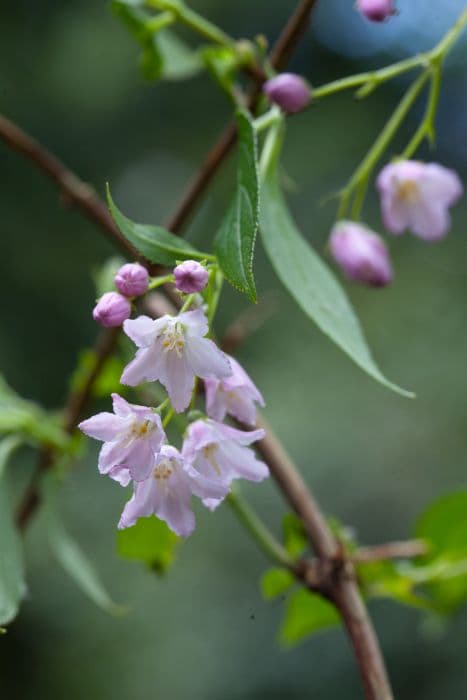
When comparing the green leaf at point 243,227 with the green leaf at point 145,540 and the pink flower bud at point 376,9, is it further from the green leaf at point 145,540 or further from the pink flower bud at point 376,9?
the green leaf at point 145,540

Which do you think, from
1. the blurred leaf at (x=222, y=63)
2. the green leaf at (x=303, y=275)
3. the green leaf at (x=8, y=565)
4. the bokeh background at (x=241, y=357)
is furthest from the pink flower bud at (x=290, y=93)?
the bokeh background at (x=241, y=357)

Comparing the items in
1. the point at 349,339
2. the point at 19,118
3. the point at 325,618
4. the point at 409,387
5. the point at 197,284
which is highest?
the point at 197,284

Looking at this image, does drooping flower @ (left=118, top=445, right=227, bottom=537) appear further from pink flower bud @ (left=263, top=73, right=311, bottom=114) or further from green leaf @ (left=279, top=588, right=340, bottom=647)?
green leaf @ (left=279, top=588, right=340, bottom=647)

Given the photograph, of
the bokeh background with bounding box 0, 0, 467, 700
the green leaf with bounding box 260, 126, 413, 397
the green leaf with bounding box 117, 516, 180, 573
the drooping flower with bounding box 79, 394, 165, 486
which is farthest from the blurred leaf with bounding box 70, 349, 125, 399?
the bokeh background with bounding box 0, 0, 467, 700

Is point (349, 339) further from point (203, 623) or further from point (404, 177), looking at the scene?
point (203, 623)

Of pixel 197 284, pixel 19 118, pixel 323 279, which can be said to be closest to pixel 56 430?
pixel 323 279

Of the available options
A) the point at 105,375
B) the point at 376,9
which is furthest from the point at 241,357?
the point at 376,9
